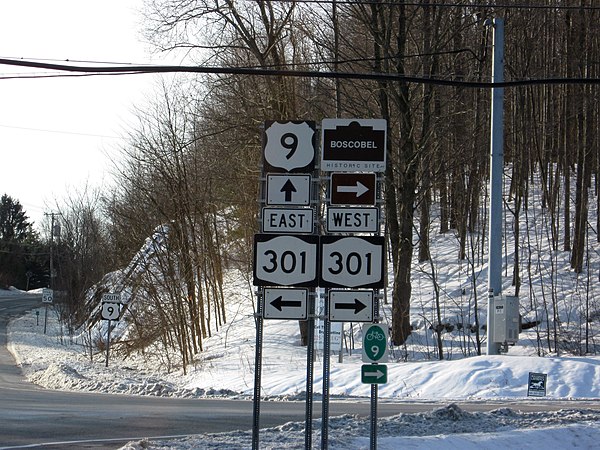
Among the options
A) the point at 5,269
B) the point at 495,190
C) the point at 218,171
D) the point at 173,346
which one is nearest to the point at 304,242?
the point at 495,190

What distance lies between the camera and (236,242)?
38406 mm

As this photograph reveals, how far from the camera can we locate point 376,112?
2958 centimetres

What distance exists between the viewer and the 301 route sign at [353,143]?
363 inches

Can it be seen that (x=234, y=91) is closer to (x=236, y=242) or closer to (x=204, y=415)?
(x=236, y=242)

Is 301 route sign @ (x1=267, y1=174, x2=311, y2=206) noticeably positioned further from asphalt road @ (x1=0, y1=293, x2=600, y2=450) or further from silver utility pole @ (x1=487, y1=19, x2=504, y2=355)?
silver utility pole @ (x1=487, y1=19, x2=504, y2=355)

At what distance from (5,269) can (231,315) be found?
88.7 meters

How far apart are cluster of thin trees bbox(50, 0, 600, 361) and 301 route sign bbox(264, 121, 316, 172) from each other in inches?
542

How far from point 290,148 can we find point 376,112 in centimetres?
2068

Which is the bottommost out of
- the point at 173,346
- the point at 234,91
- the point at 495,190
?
the point at 173,346

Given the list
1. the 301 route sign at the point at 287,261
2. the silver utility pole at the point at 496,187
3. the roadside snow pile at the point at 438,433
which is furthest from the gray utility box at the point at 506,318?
the 301 route sign at the point at 287,261

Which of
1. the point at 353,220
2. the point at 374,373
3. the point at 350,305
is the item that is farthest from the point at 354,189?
the point at 374,373

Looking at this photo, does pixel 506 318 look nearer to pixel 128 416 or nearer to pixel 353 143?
pixel 128 416

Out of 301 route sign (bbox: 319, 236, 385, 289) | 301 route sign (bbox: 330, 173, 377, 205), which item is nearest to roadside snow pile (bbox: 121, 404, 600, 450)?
301 route sign (bbox: 319, 236, 385, 289)

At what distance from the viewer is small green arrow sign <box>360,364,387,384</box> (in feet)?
29.9
